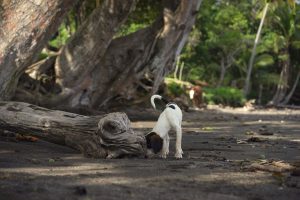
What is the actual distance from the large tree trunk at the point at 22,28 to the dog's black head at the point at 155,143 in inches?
113

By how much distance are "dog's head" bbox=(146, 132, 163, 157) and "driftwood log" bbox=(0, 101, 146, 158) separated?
0.08m

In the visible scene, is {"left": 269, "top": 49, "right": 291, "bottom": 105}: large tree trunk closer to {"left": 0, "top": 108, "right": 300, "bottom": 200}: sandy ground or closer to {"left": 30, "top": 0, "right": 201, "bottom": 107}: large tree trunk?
{"left": 30, "top": 0, "right": 201, "bottom": 107}: large tree trunk

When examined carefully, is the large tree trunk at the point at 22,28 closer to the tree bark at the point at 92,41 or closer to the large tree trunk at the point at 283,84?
the tree bark at the point at 92,41

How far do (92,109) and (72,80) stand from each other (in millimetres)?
966

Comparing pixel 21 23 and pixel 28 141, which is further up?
pixel 21 23

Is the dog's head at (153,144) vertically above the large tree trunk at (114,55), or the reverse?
the large tree trunk at (114,55)

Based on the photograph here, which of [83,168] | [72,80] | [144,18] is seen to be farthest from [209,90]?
[83,168]

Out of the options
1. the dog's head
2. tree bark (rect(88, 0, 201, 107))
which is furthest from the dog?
tree bark (rect(88, 0, 201, 107))

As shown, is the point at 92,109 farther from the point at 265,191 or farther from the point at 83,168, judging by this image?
the point at 265,191

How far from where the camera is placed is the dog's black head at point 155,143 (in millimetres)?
7027

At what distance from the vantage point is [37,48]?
9.12 metres

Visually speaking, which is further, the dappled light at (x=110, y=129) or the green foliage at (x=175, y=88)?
the green foliage at (x=175, y=88)

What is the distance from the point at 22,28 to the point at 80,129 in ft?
7.22

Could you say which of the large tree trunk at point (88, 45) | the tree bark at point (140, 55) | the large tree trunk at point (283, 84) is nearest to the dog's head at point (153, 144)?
the large tree trunk at point (88, 45)
